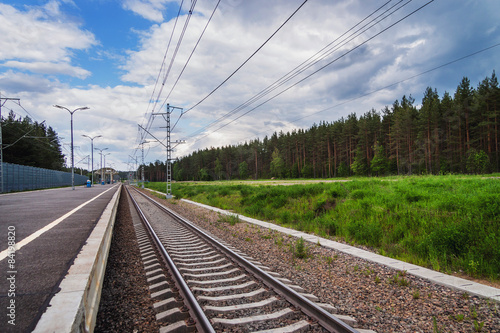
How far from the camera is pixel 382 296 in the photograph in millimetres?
5008

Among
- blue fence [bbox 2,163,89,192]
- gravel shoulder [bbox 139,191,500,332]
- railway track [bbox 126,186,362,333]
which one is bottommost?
gravel shoulder [bbox 139,191,500,332]

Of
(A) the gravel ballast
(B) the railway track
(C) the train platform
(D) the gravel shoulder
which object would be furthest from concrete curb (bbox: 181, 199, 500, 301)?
(C) the train platform

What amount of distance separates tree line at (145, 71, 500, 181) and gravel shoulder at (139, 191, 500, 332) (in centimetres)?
3922

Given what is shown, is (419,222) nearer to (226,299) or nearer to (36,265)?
(226,299)

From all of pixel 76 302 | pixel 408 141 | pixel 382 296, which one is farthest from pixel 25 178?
pixel 408 141

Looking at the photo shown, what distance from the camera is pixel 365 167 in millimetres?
63688

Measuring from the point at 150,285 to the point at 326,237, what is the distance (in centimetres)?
692

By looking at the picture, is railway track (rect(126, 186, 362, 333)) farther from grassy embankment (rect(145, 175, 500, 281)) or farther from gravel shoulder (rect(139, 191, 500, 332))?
grassy embankment (rect(145, 175, 500, 281))

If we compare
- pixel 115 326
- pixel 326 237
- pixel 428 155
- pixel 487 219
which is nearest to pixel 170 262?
pixel 115 326

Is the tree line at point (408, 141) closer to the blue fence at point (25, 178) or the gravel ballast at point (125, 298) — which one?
the gravel ballast at point (125, 298)

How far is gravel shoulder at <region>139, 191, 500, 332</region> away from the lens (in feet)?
13.2

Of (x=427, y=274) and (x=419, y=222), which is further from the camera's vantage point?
(x=419, y=222)

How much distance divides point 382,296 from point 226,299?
9.56 feet

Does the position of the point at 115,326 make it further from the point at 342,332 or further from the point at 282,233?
the point at 282,233
